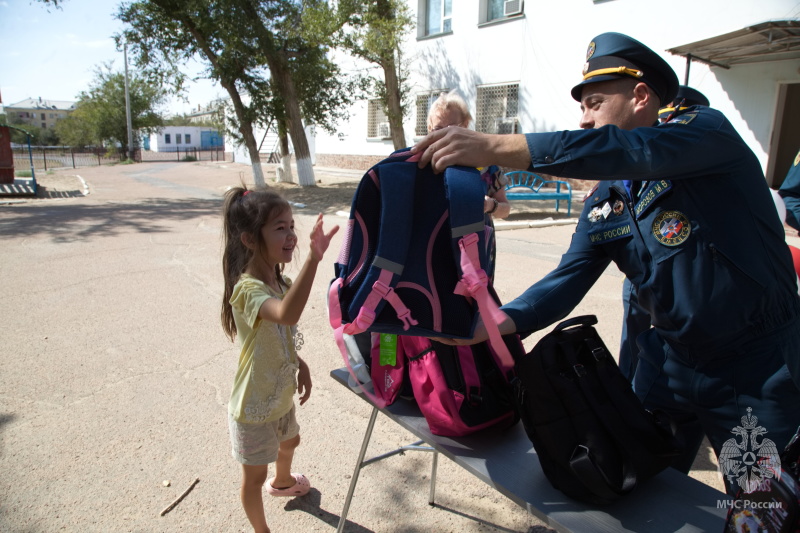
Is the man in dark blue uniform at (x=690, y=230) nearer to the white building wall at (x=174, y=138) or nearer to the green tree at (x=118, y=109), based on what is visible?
the green tree at (x=118, y=109)

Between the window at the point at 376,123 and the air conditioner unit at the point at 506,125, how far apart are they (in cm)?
585

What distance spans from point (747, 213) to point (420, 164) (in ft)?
3.20

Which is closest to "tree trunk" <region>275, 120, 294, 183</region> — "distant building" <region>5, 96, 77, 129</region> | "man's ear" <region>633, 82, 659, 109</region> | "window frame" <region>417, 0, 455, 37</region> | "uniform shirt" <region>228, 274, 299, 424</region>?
"window frame" <region>417, 0, 455, 37</region>

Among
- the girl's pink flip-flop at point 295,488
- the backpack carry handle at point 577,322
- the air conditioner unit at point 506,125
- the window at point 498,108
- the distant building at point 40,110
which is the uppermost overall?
the distant building at point 40,110

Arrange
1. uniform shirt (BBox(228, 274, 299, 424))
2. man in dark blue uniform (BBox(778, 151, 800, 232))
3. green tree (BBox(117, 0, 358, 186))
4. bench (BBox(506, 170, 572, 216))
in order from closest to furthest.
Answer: uniform shirt (BBox(228, 274, 299, 424)) → man in dark blue uniform (BBox(778, 151, 800, 232)) → bench (BBox(506, 170, 572, 216)) → green tree (BBox(117, 0, 358, 186))

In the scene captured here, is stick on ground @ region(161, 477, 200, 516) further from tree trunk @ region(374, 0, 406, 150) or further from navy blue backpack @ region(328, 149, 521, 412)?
tree trunk @ region(374, 0, 406, 150)

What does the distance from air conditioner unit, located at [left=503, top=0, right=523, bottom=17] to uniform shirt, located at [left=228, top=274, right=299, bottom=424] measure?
1586cm

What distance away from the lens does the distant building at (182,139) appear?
6838 centimetres

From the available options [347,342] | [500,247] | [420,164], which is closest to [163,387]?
[347,342]

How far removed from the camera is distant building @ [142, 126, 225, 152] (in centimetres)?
6838

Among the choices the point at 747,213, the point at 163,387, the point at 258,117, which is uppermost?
the point at 258,117

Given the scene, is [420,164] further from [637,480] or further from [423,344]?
[637,480]

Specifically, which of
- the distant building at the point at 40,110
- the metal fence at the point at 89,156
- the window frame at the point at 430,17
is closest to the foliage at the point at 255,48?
the window frame at the point at 430,17

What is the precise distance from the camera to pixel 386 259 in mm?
1719
